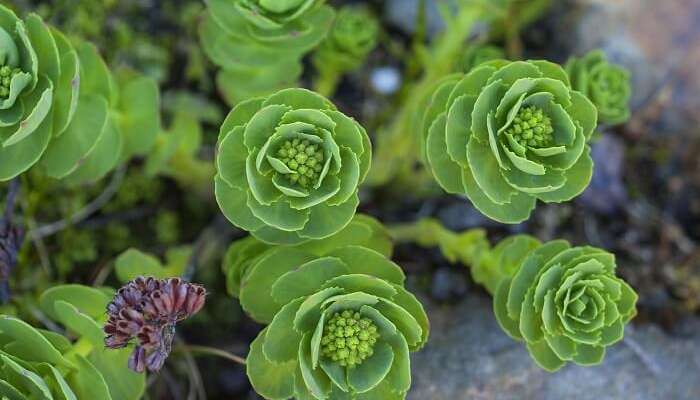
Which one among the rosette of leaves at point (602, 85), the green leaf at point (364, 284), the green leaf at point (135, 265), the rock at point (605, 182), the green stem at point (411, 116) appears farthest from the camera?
the rock at point (605, 182)

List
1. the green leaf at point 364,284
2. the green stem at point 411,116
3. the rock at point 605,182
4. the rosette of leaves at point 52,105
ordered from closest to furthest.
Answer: the green leaf at point 364,284 < the rosette of leaves at point 52,105 < the green stem at point 411,116 < the rock at point 605,182

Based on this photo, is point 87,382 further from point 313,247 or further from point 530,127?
point 530,127

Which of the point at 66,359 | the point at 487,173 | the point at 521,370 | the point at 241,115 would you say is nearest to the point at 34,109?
the point at 241,115

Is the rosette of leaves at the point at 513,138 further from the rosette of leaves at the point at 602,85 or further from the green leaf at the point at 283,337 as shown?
the green leaf at the point at 283,337

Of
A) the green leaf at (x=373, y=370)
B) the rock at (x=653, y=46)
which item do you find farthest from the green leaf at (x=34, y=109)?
the rock at (x=653, y=46)

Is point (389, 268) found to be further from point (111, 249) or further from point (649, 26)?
point (649, 26)

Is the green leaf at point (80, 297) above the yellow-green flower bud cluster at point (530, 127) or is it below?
below

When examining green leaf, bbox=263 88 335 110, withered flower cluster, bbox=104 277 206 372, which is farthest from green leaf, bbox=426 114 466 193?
withered flower cluster, bbox=104 277 206 372

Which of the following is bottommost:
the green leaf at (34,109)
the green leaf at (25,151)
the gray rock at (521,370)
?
the gray rock at (521,370)

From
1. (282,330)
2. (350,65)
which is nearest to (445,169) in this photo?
(282,330)
